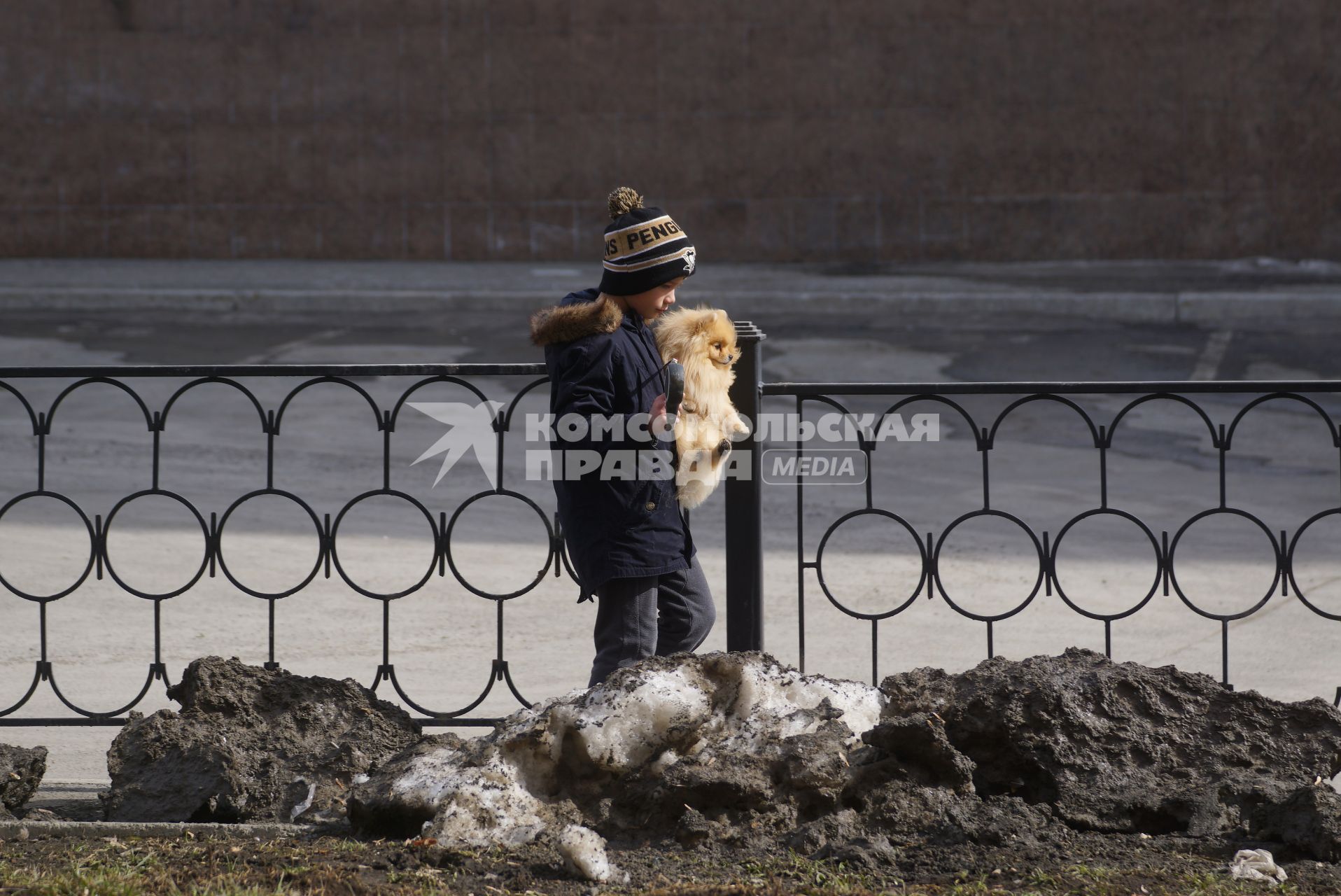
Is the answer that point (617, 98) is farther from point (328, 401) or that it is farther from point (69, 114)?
point (328, 401)

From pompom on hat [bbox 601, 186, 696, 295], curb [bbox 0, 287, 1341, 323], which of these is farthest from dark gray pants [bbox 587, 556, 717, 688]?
curb [bbox 0, 287, 1341, 323]

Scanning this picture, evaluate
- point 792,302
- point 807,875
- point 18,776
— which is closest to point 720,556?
point 18,776

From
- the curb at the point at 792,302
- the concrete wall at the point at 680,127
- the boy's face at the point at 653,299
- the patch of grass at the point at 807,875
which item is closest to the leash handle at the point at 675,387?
the boy's face at the point at 653,299

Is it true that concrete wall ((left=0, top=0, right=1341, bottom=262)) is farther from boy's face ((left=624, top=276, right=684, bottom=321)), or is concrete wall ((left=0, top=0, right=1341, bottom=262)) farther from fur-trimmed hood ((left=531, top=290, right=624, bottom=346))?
fur-trimmed hood ((left=531, top=290, right=624, bottom=346))

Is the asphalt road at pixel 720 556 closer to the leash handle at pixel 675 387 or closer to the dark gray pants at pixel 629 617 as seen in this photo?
the dark gray pants at pixel 629 617

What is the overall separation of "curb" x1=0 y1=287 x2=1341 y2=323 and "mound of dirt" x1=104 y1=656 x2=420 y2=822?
433 inches

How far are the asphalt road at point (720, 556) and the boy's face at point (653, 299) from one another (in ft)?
4.08

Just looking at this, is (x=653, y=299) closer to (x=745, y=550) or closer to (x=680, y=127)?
(x=745, y=550)

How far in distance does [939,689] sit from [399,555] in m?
3.71

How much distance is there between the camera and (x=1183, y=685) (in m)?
3.55

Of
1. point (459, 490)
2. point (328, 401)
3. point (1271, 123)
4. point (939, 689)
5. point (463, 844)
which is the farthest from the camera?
point (1271, 123)

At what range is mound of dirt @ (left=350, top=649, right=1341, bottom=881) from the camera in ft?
10.6

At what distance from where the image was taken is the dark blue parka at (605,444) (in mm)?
3666

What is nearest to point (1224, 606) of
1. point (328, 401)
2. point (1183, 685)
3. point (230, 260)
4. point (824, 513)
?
point (824, 513)
